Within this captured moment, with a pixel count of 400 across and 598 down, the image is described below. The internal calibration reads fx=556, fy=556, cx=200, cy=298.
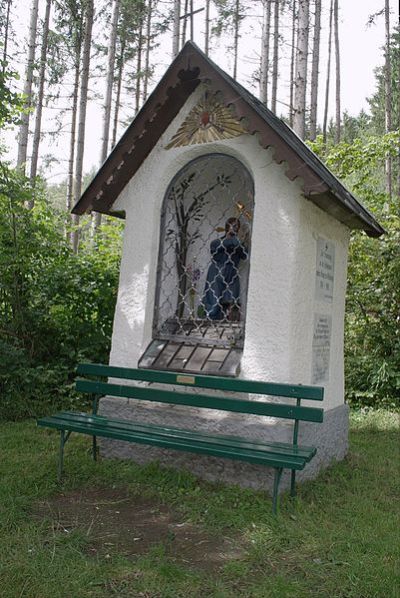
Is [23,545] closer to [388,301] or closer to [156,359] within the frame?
[156,359]

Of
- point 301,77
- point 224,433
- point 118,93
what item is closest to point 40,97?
→ point 118,93

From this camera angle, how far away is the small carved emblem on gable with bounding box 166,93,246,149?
494 cm

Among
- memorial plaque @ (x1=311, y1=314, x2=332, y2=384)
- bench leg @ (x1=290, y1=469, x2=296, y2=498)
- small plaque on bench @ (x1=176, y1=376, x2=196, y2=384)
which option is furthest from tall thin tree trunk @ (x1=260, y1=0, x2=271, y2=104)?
bench leg @ (x1=290, y1=469, x2=296, y2=498)

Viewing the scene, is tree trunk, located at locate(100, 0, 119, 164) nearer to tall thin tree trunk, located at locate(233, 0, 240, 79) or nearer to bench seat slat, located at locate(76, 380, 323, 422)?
tall thin tree trunk, located at locate(233, 0, 240, 79)

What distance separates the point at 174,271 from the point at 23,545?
3112 mm

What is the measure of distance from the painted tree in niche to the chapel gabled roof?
559 millimetres

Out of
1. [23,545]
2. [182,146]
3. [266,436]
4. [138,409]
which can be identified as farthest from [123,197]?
[23,545]

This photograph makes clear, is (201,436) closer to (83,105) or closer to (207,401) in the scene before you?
(207,401)

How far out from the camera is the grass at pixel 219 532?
2867mm

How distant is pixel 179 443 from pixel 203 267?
2515mm

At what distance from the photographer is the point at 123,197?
551 centimetres

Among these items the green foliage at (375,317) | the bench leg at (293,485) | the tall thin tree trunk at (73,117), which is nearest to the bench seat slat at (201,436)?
the bench leg at (293,485)

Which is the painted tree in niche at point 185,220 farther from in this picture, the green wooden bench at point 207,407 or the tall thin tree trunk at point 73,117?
the tall thin tree trunk at point 73,117

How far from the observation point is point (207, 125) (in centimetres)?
508
